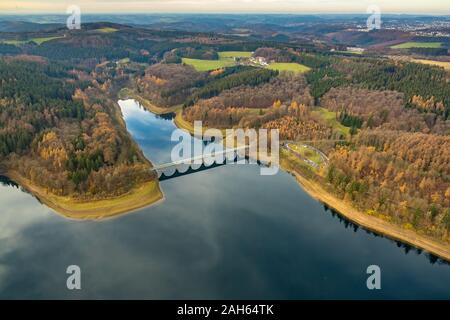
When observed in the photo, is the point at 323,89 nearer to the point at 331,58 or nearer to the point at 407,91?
the point at 407,91

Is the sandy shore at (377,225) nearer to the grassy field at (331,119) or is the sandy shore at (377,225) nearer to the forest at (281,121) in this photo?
the forest at (281,121)

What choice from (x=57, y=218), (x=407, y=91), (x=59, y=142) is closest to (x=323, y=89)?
(x=407, y=91)

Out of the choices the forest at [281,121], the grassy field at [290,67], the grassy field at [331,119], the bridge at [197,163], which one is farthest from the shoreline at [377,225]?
the grassy field at [290,67]

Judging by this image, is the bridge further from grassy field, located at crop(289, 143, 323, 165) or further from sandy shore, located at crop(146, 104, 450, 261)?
sandy shore, located at crop(146, 104, 450, 261)

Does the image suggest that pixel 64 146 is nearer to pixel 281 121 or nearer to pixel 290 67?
pixel 281 121

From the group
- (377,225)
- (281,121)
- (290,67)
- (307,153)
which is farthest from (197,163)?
(290,67)

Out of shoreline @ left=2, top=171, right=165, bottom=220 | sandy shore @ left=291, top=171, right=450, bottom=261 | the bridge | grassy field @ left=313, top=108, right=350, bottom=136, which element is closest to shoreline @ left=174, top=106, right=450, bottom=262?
sandy shore @ left=291, top=171, right=450, bottom=261

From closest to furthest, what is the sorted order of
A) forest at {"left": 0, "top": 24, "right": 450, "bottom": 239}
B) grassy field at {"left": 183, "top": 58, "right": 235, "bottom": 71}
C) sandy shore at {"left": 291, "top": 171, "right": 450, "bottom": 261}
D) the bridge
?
sandy shore at {"left": 291, "top": 171, "right": 450, "bottom": 261} → forest at {"left": 0, "top": 24, "right": 450, "bottom": 239} → the bridge → grassy field at {"left": 183, "top": 58, "right": 235, "bottom": 71}
